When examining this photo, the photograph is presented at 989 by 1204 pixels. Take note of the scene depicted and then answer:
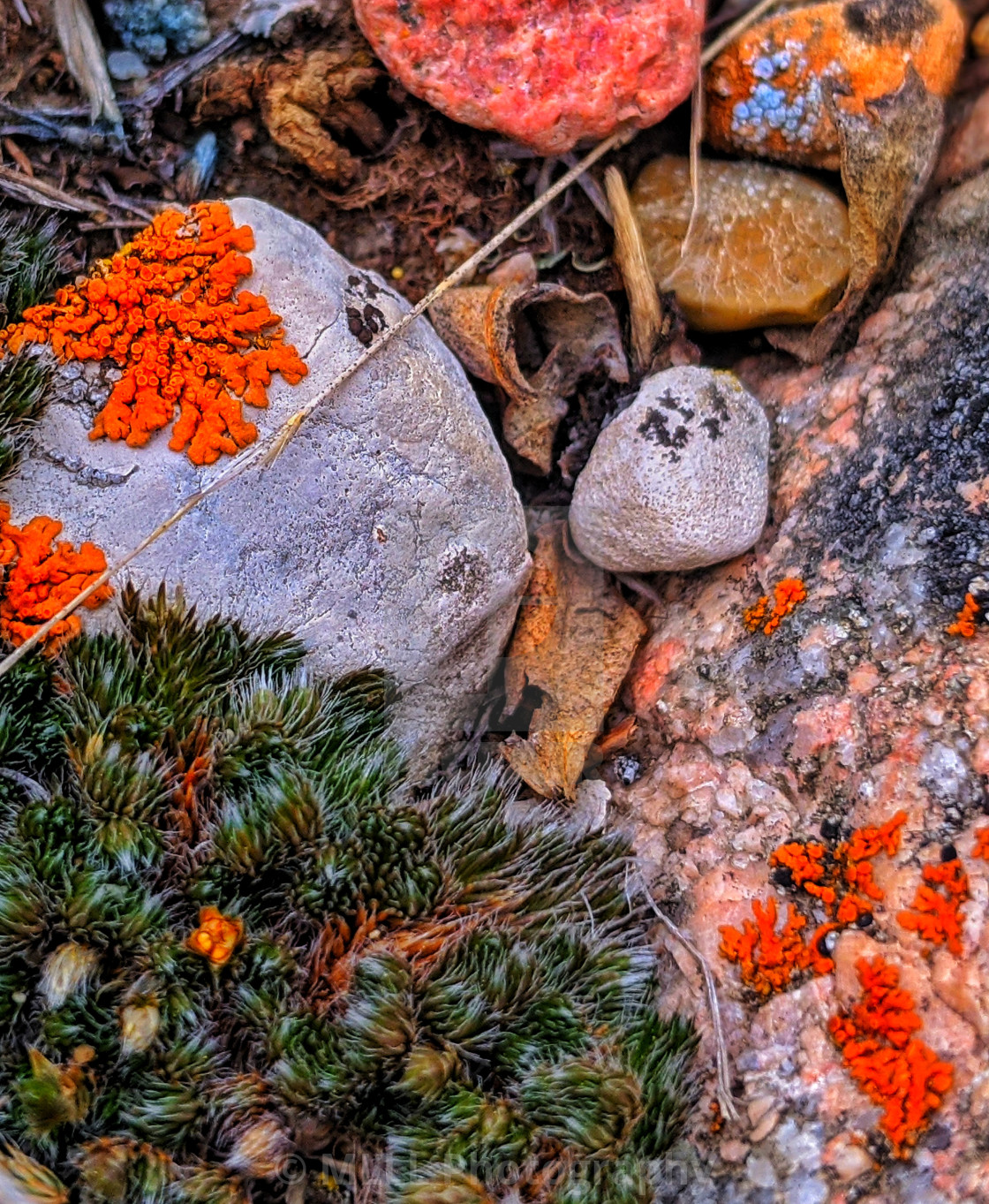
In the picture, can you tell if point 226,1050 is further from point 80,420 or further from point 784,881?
point 80,420

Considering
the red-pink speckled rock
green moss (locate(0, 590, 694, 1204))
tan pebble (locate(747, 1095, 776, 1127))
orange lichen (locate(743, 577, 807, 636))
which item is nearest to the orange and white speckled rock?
the red-pink speckled rock

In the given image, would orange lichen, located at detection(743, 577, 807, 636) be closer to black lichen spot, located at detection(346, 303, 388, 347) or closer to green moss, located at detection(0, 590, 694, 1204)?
green moss, located at detection(0, 590, 694, 1204)

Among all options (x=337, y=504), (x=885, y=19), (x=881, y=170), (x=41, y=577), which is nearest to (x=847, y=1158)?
(x=337, y=504)

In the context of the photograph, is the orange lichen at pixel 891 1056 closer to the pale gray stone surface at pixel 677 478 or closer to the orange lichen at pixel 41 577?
the pale gray stone surface at pixel 677 478

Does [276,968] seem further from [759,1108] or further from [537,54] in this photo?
[537,54]

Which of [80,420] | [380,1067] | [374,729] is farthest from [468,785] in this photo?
[80,420]
